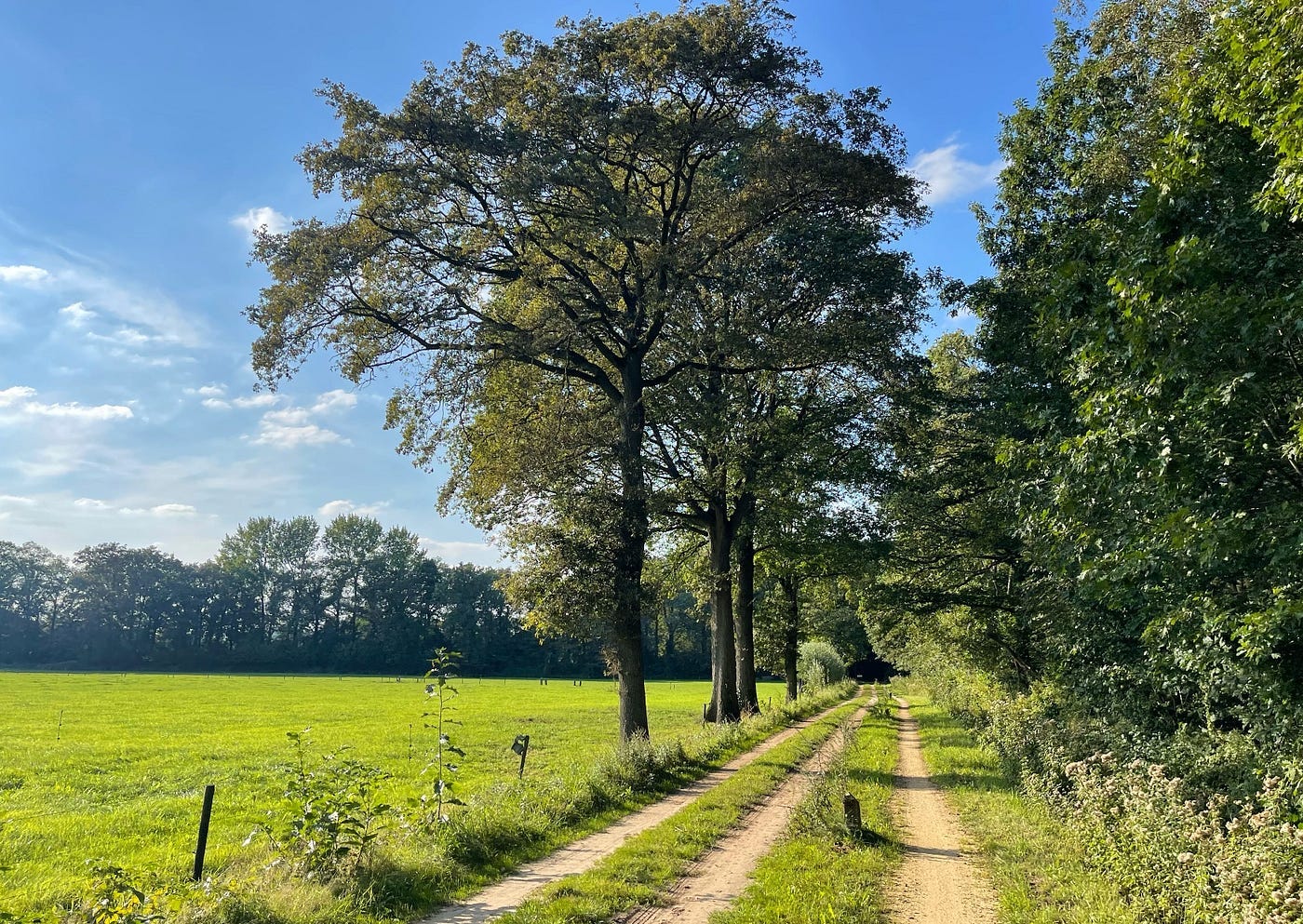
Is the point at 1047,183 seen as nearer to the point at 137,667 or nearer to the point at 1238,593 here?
the point at 1238,593

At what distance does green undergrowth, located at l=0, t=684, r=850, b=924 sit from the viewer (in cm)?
626

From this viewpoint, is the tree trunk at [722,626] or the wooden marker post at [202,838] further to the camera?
the tree trunk at [722,626]

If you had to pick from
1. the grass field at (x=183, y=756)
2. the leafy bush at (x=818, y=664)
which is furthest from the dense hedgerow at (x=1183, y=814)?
the leafy bush at (x=818, y=664)

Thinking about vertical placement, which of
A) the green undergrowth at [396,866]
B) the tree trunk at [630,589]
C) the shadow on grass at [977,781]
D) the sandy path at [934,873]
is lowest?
the shadow on grass at [977,781]

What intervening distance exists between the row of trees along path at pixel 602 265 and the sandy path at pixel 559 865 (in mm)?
4892

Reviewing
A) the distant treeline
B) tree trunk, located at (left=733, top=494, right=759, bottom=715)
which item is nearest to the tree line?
the distant treeline

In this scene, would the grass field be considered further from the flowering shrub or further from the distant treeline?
the distant treeline

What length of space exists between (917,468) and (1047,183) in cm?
846

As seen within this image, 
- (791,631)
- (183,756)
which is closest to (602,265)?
(183,756)

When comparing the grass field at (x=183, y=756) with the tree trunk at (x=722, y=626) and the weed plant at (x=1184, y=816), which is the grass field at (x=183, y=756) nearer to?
the tree trunk at (x=722, y=626)

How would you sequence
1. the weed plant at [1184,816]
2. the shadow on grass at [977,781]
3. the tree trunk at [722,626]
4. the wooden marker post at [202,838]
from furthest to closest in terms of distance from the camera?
1. the tree trunk at [722,626]
2. the shadow on grass at [977,781]
3. the wooden marker post at [202,838]
4. the weed plant at [1184,816]

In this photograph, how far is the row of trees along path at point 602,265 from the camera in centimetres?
1554

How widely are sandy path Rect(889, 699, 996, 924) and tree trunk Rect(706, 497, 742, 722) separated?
9.32 m

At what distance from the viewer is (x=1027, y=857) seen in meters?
9.30
